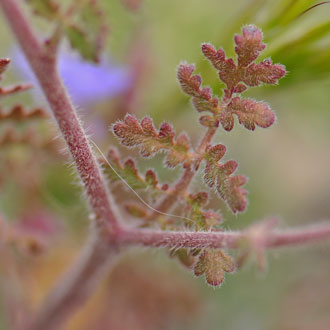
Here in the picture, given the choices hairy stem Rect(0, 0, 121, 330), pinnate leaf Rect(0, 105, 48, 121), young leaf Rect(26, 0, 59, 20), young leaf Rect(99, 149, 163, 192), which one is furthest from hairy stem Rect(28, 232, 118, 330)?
young leaf Rect(26, 0, 59, 20)

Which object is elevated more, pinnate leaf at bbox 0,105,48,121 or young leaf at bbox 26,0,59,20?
young leaf at bbox 26,0,59,20

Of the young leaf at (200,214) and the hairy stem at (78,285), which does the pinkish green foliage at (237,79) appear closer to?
the young leaf at (200,214)

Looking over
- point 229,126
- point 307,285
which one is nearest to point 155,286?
point 307,285

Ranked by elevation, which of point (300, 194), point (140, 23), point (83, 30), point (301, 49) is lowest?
point (300, 194)

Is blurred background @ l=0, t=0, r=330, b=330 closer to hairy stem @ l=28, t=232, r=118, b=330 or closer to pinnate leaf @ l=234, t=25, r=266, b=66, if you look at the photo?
hairy stem @ l=28, t=232, r=118, b=330

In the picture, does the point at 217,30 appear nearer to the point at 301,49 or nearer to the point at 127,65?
the point at 127,65
